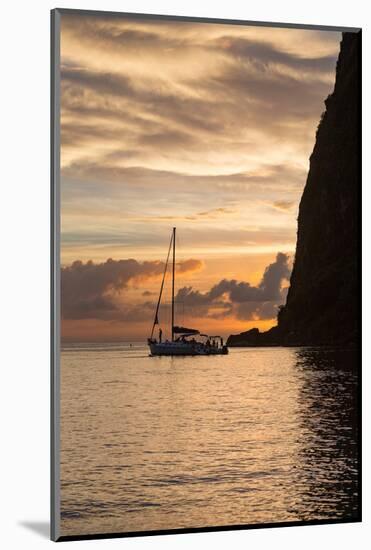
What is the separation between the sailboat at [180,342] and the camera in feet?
29.8

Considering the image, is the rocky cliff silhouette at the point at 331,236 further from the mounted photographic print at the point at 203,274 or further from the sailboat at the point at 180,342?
the sailboat at the point at 180,342

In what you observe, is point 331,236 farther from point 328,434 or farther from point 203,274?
point 328,434

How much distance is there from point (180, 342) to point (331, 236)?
4.68 feet

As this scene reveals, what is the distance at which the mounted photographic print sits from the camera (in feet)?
28.9

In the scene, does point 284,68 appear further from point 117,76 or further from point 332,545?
point 332,545

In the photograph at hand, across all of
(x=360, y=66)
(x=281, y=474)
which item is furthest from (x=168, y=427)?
(x=360, y=66)

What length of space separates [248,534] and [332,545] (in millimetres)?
584

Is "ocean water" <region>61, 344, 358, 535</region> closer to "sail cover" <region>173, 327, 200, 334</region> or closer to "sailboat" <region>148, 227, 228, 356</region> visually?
"sailboat" <region>148, 227, 228, 356</region>

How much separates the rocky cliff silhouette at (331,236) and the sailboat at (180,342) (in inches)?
5.7

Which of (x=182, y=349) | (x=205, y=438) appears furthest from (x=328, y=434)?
(x=182, y=349)

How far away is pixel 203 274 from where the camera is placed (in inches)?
363

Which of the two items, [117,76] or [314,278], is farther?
[314,278]

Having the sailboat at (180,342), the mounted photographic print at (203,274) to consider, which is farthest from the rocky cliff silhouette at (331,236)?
the sailboat at (180,342)

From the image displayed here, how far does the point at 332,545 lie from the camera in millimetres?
8883
